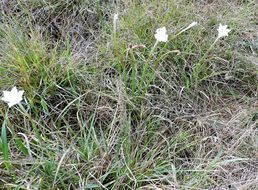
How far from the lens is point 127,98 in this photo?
1312 mm

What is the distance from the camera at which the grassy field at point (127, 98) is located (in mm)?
1141

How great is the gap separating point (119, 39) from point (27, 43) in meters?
0.45

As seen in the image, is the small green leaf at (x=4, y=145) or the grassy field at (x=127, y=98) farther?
the grassy field at (x=127, y=98)

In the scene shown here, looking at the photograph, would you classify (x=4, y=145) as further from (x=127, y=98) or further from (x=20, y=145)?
(x=127, y=98)

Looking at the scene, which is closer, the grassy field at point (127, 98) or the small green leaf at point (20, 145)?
the small green leaf at point (20, 145)

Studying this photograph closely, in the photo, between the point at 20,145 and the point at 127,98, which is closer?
the point at 20,145

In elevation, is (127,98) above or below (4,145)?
below

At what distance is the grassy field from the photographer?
114 cm

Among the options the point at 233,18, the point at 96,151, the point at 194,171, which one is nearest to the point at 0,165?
the point at 96,151

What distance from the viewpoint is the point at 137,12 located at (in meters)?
1.63

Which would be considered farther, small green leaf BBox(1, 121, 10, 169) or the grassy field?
A: the grassy field

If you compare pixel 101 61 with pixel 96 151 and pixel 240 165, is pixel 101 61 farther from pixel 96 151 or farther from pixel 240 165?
pixel 240 165

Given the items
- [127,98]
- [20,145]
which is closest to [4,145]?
[20,145]

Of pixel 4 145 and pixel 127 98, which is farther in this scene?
pixel 127 98
